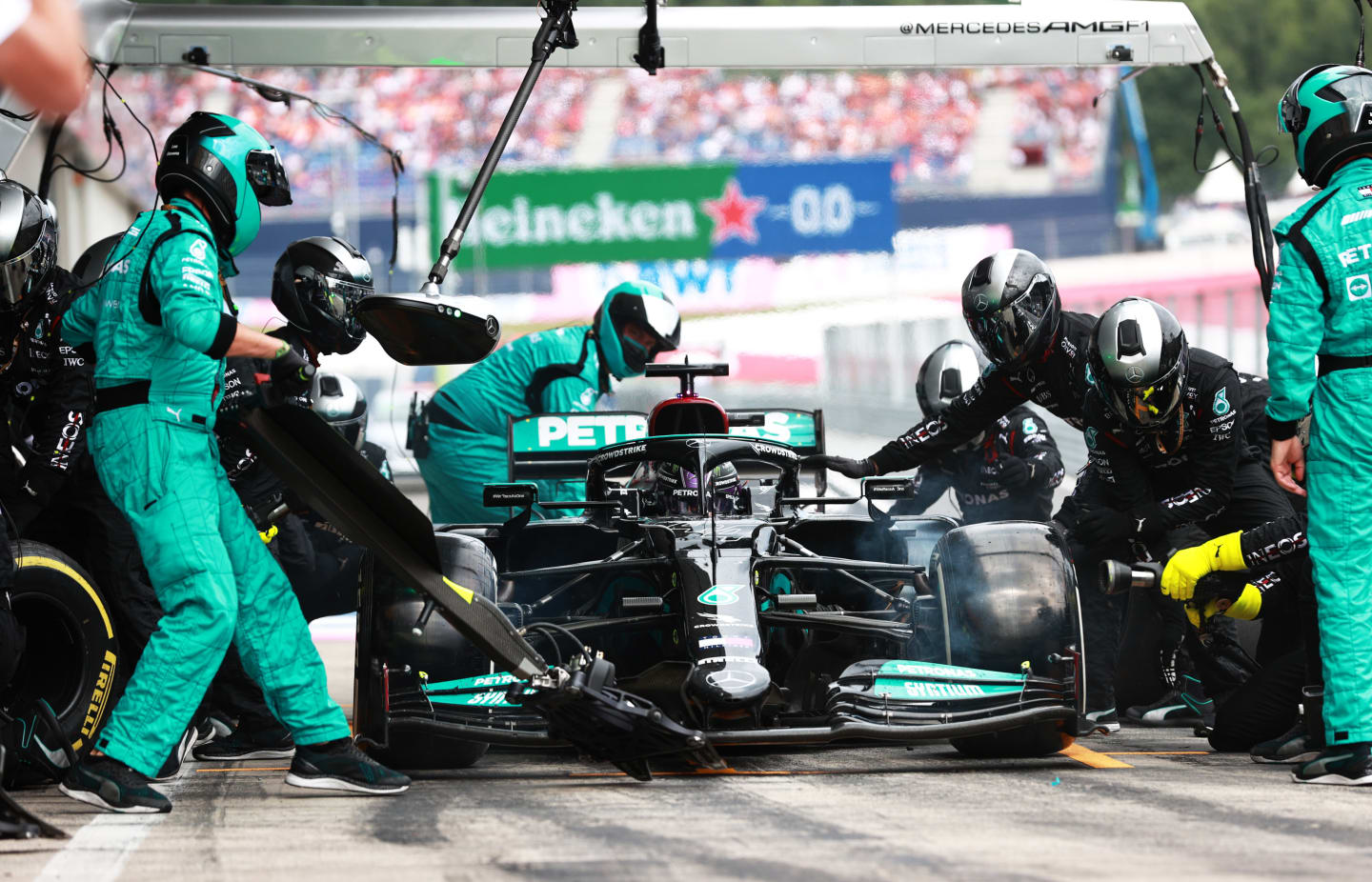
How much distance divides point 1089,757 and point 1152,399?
146 cm

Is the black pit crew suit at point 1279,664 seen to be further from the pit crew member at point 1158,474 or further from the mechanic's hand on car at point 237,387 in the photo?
the mechanic's hand on car at point 237,387

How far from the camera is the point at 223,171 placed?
18.2 feet

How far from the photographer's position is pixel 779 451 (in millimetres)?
6727

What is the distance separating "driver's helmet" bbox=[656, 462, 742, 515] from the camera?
6.47 m

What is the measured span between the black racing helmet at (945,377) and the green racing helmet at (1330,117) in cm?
291

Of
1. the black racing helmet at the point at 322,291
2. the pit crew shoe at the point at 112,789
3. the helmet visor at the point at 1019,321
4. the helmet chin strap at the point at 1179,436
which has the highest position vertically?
the black racing helmet at the point at 322,291

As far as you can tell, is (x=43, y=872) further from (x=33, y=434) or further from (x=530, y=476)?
(x=530, y=476)

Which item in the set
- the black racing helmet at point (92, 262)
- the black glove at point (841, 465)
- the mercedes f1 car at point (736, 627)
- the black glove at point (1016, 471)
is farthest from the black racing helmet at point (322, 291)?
the black glove at point (1016, 471)

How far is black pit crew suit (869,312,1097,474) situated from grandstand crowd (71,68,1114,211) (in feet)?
58.6

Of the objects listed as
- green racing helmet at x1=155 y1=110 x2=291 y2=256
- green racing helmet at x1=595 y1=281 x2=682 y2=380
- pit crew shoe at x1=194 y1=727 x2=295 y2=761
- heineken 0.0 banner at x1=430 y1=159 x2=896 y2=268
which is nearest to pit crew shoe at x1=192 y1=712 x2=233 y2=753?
pit crew shoe at x1=194 y1=727 x2=295 y2=761

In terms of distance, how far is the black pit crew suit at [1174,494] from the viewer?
6684mm

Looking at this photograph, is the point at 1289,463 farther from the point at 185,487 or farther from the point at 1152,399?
the point at 185,487

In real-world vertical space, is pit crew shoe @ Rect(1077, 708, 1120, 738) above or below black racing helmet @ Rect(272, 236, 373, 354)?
below

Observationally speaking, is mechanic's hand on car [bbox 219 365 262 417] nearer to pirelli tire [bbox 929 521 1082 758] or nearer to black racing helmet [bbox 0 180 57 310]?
black racing helmet [bbox 0 180 57 310]
